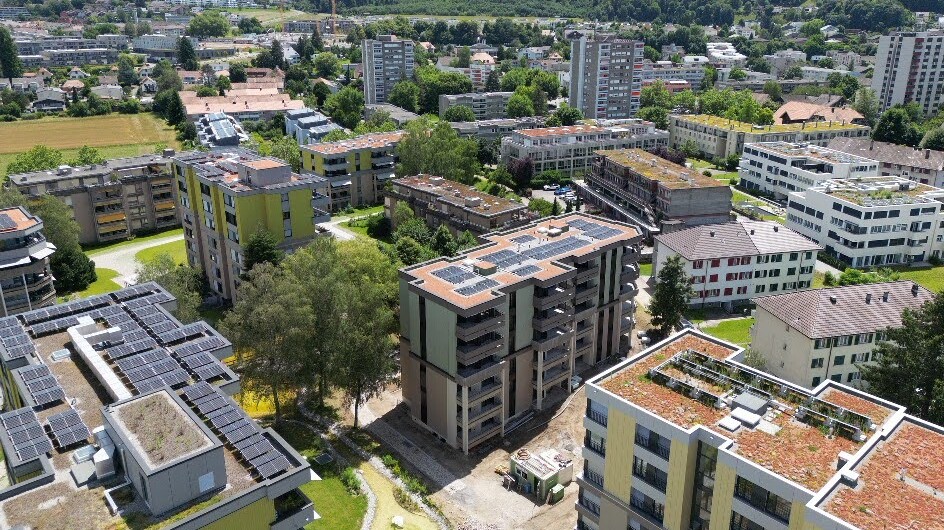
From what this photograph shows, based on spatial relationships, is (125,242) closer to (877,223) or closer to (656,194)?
(656,194)

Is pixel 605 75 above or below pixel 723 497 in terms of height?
above

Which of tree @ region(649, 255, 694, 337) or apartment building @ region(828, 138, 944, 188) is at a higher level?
apartment building @ region(828, 138, 944, 188)

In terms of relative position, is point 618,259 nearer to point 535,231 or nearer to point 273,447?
point 535,231

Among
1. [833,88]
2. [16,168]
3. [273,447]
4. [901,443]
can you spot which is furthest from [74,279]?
[833,88]

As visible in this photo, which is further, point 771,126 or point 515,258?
point 771,126

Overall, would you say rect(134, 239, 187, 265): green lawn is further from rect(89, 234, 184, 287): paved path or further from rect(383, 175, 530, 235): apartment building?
rect(383, 175, 530, 235): apartment building

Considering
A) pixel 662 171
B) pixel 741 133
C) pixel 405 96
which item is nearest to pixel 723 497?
pixel 662 171

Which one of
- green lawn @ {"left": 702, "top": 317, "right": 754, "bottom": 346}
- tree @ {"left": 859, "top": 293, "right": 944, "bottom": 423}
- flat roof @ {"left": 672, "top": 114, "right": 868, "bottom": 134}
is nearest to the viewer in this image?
tree @ {"left": 859, "top": 293, "right": 944, "bottom": 423}

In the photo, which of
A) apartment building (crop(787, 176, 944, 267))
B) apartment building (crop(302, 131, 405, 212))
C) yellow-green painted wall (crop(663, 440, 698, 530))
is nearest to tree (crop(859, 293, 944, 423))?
yellow-green painted wall (crop(663, 440, 698, 530))
